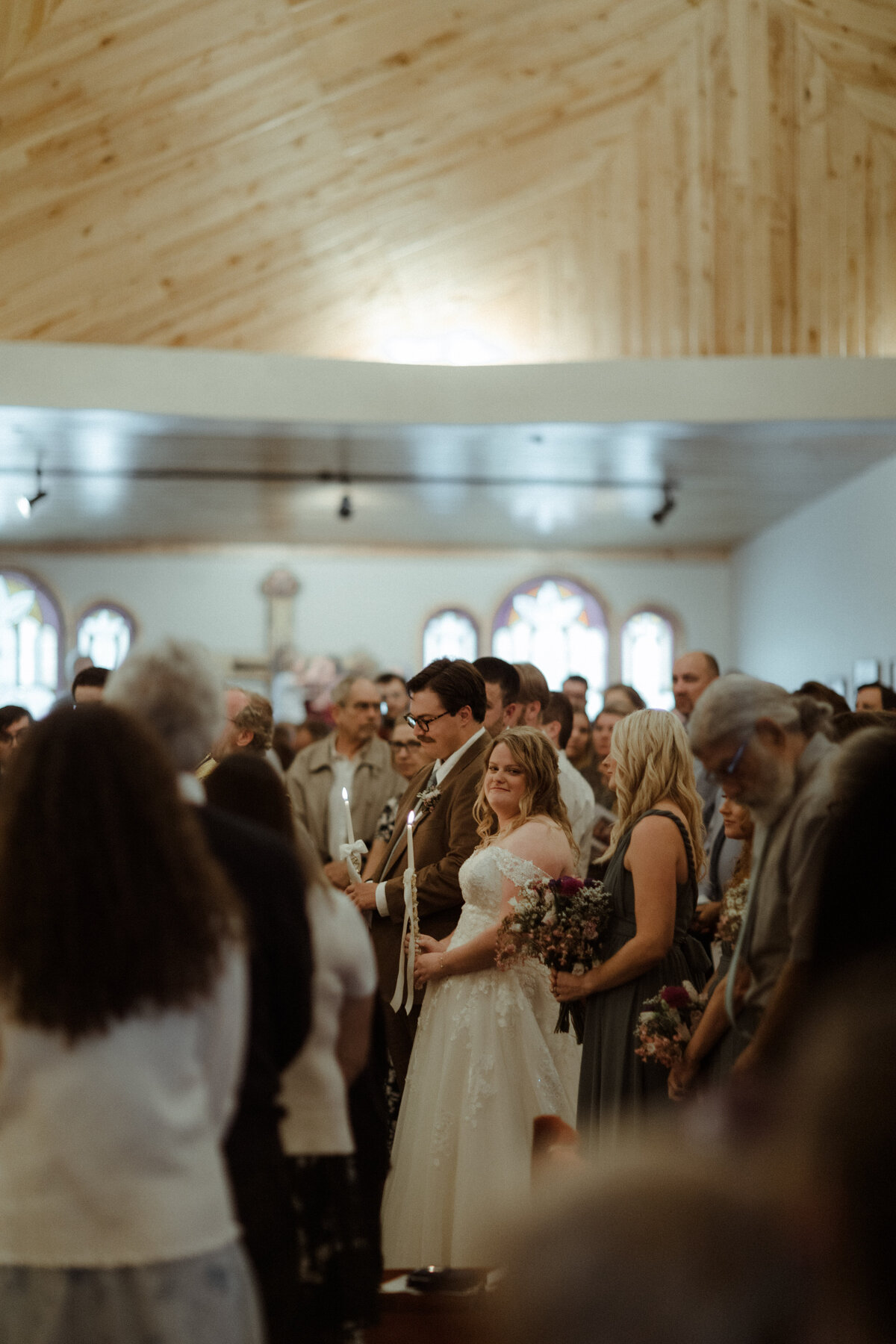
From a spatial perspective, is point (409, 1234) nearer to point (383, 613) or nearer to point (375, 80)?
point (375, 80)

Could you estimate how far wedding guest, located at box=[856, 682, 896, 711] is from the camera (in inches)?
237

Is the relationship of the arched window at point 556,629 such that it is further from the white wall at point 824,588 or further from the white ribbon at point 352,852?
the white ribbon at point 352,852

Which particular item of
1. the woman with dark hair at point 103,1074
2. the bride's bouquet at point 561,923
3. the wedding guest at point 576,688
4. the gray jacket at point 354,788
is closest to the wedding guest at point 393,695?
the wedding guest at point 576,688

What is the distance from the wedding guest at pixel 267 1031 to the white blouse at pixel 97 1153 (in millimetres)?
211

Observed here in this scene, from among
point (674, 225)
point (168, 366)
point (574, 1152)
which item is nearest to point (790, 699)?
point (574, 1152)

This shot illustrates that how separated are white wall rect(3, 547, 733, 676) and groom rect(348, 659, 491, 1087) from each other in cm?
1069

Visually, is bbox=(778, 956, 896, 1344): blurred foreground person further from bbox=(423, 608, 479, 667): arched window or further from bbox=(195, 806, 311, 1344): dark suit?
bbox=(423, 608, 479, 667): arched window

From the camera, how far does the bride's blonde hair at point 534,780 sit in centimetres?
392

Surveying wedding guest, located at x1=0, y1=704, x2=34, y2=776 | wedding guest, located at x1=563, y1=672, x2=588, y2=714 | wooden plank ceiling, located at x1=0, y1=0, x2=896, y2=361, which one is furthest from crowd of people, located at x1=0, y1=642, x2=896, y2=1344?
wooden plank ceiling, located at x1=0, y1=0, x2=896, y2=361

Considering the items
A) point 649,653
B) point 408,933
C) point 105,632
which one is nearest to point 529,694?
point 408,933

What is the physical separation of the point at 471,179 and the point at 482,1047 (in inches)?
269

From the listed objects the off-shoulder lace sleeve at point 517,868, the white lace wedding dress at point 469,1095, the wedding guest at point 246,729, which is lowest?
the white lace wedding dress at point 469,1095

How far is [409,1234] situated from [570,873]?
3.88 ft

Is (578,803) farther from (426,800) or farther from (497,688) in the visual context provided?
(426,800)
